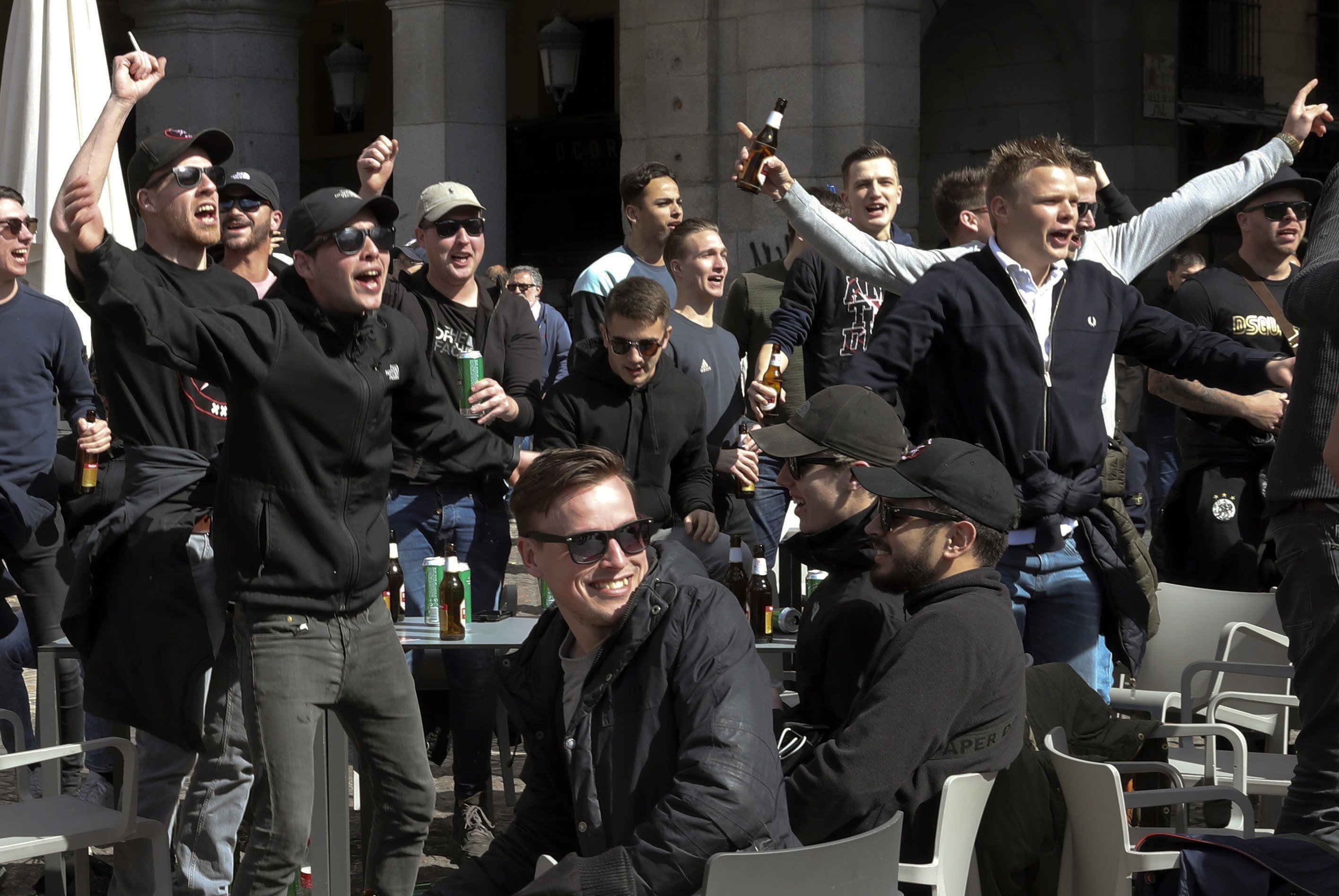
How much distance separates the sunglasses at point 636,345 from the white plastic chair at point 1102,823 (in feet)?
8.07

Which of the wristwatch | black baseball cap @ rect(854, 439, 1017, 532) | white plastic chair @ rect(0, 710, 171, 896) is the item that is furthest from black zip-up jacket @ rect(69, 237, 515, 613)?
the wristwatch

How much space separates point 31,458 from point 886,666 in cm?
362

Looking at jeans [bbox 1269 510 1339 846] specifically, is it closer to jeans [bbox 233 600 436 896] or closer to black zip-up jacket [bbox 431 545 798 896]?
black zip-up jacket [bbox 431 545 798 896]

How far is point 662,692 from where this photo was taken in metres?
3.13

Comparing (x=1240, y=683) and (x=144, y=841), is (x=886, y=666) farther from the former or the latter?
(x=1240, y=683)

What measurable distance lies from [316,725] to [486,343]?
2215 millimetres

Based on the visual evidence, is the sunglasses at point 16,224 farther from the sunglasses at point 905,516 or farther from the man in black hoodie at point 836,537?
the sunglasses at point 905,516

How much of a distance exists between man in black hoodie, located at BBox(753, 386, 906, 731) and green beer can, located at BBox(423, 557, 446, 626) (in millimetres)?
1482

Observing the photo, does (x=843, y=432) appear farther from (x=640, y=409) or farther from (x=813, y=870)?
(x=640, y=409)

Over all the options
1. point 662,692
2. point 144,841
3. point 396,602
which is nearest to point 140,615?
point 144,841

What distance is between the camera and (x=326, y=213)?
4.36 meters

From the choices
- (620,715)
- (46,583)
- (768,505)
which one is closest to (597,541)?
(620,715)

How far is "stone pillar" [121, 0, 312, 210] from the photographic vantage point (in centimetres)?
1514

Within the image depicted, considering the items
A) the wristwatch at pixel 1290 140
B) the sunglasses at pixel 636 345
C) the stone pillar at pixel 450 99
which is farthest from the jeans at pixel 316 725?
the stone pillar at pixel 450 99
